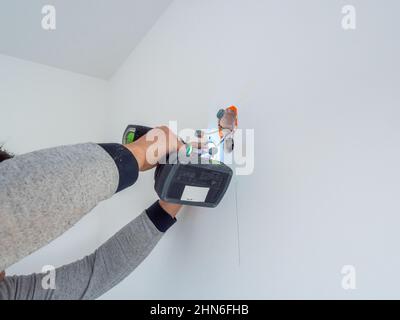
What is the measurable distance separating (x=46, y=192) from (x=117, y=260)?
60cm

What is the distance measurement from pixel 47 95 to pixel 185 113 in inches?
34.4

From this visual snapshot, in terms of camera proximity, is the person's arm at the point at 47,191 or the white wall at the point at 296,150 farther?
the white wall at the point at 296,150

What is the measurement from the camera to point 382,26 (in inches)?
18.2

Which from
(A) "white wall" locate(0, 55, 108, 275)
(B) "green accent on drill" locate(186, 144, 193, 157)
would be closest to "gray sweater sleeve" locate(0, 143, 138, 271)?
(B) "green accent on drill" locate(186, 144, 193, 157)

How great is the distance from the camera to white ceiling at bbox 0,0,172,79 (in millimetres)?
1027

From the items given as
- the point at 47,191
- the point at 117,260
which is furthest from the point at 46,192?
the point at 117,260

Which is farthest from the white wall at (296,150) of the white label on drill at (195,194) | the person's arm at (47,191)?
the person's arm at (47,191)

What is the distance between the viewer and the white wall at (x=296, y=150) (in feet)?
1.47

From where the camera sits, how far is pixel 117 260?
31.8 inches

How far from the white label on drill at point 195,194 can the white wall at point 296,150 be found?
12 centimetres

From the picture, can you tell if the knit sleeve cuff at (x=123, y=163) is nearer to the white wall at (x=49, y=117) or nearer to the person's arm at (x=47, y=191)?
the person's arm at (x=47, y=191)

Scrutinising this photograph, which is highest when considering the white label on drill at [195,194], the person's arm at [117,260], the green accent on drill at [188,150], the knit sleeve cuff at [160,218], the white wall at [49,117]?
the white wall at [49,117]
